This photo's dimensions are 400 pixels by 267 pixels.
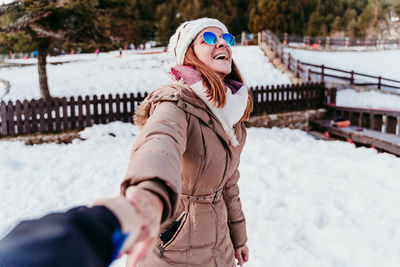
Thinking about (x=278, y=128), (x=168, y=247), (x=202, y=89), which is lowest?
(x=278, y=128)

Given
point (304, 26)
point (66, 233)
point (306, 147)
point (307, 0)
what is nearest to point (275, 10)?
point (304, 26)

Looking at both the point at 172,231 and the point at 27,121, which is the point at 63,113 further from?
the point at 172,231

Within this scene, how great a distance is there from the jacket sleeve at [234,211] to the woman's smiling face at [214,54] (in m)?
0.60

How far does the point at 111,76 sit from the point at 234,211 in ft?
45.6

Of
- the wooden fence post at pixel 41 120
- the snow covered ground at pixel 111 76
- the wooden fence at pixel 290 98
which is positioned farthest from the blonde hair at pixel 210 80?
the snow covered ground at pixel 111 76

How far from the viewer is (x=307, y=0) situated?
49.3 m

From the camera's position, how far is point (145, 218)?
24.5 inches

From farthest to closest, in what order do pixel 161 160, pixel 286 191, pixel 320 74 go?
pixel 320 74
pixel 286 191
pixel 161 160

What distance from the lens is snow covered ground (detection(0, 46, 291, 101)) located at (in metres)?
12.7

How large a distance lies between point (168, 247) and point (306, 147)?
6.56 metres

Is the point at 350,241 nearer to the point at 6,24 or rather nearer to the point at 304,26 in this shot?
the point at 6,24

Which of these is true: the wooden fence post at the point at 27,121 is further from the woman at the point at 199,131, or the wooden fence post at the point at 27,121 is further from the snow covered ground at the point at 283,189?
the woman at the point at 199,131

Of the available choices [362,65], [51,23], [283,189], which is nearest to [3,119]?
[51,23]

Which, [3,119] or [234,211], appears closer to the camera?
[234,211]
